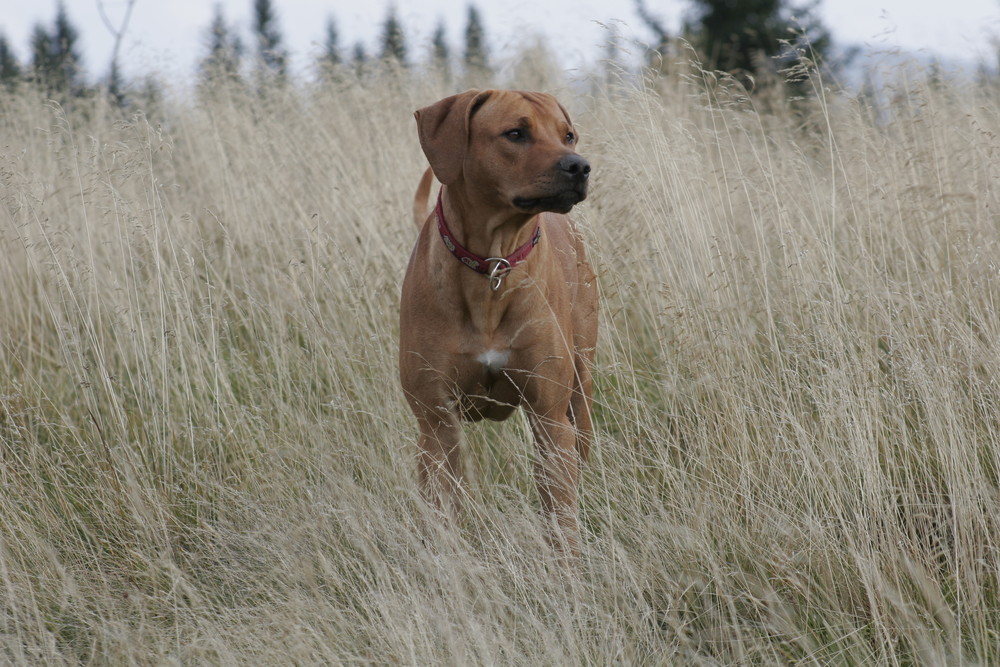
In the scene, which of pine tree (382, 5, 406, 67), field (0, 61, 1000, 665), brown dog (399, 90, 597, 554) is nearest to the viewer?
field (0, 61, 1000, 665)

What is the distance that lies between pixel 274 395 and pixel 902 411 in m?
2.47

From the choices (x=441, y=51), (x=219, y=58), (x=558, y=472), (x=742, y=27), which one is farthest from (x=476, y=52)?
(x=558, y=472)

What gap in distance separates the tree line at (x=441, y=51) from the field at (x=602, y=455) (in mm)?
931

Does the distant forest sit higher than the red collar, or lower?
higher

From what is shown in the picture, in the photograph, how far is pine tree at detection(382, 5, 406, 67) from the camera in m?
7.33

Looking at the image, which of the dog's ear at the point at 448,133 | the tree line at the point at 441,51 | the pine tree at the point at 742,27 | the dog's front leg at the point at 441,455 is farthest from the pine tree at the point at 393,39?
the pine tree at the point at 742,27

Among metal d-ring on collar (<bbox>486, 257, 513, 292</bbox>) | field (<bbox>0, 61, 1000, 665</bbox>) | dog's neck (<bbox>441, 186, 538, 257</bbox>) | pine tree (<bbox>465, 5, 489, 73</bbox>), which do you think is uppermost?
pine tree (<bbox>465, 5, 489, 73</bbox>)

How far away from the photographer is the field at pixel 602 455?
2.64m

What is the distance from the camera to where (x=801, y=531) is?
2.77 metres

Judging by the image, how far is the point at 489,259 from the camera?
10.3 ft

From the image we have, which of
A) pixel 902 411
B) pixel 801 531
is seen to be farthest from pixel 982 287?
pixel 801 531

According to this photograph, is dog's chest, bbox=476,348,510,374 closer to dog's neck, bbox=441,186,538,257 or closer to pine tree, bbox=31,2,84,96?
dog's neck, bbox=441,186,538,257

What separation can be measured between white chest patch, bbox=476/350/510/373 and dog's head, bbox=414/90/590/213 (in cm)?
51

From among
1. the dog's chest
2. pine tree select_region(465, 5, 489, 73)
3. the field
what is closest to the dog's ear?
the dog's chest
